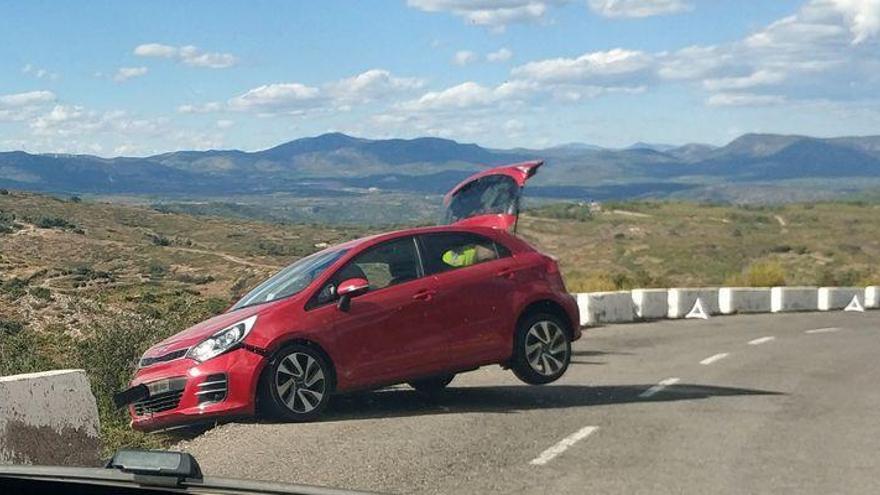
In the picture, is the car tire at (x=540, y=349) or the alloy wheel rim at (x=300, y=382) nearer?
the alloy wheel rim at (x=300, y=382)

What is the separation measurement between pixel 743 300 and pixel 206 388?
23.4m

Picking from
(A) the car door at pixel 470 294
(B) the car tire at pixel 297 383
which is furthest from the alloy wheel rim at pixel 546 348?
(B) the car tire at pixel 297 383

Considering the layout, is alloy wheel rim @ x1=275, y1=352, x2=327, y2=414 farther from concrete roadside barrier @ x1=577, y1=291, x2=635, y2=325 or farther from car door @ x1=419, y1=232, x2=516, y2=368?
concrete roadside barrier @ x1=577, y1=291, x2=635, y2=325

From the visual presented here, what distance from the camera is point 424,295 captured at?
1154 cm

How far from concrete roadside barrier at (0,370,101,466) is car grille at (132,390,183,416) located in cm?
130

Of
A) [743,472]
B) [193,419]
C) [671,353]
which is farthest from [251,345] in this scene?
[671,353]

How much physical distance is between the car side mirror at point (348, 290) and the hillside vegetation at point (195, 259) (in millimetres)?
1905

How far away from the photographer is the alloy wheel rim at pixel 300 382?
1061 centimetres

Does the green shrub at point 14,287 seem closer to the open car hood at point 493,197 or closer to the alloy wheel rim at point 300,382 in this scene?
the open car hood at point 493,197

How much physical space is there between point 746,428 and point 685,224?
104 m

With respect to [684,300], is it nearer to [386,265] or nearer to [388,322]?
[386,265]

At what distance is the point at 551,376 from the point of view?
40.2 feet

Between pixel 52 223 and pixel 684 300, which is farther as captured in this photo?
pixel 52 223

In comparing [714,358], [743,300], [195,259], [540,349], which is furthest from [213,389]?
[195,259]
